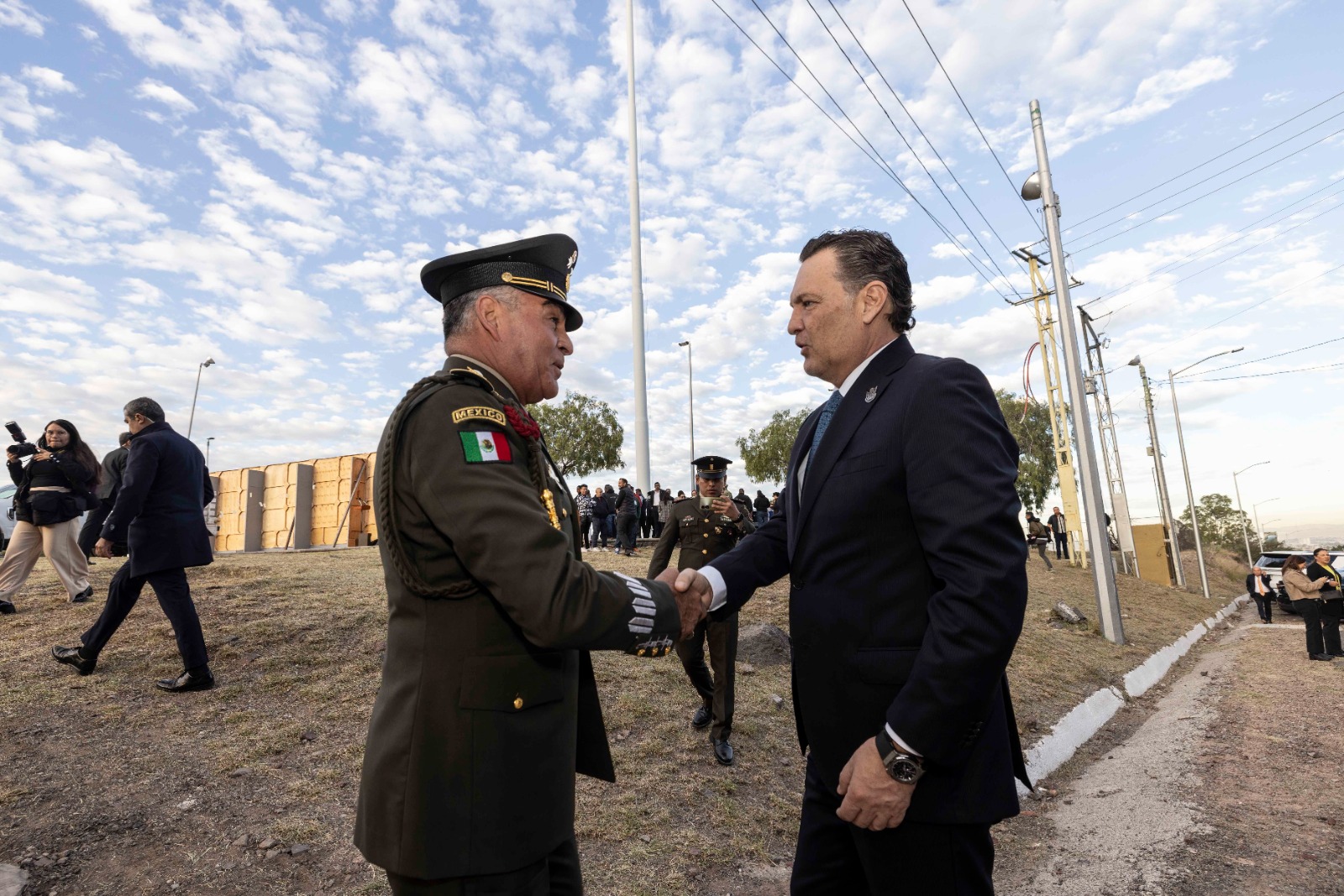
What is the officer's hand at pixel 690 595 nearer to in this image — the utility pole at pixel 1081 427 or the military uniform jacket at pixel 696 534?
the military uniform jacket at pixel 696 534

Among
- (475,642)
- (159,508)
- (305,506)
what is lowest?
(475,642)

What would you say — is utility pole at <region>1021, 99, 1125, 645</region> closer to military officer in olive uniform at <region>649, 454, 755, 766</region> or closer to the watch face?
military officer in olive uniform at <region>649, 454, 755, 766</region>

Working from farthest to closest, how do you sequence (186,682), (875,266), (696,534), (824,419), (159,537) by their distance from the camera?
(696,534), (186,682), (159,537), (824,419), (875,266)

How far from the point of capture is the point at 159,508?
587 cm

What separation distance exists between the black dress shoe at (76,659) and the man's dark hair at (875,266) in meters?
6.98

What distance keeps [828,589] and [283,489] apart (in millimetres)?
23919

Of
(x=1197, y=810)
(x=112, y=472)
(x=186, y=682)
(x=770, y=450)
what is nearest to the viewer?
(x=1197, y=810)

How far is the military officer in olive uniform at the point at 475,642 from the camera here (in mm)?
1666

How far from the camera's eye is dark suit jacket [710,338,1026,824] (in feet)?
5.52

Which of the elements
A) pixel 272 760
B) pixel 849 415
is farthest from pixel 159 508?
pixel 849 415

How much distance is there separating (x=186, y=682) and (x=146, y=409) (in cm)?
228

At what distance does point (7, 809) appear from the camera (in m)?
4.14

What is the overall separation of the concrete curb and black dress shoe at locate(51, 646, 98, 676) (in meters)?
7.10

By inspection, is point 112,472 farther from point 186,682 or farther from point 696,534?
point 696,534
